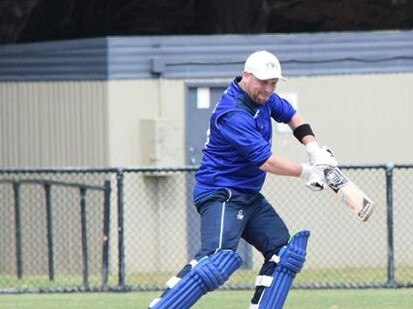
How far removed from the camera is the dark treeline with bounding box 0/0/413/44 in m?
21.0

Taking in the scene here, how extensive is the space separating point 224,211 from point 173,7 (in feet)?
37.7

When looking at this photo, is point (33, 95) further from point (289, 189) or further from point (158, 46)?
point (289, 189)

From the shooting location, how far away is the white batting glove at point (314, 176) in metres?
10.1

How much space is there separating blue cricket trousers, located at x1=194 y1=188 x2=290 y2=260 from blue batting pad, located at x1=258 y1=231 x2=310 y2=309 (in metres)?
0.12

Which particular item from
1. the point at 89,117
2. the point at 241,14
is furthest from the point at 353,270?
the point at 241,14

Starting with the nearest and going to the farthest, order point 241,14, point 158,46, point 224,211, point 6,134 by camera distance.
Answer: point 224,211
point 158,46
point 6,134
point 241,14

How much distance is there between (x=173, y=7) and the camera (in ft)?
70.7

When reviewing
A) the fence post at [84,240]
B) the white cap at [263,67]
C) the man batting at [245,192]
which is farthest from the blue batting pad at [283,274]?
the fence post at [84,240]

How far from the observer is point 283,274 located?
34.0 ft

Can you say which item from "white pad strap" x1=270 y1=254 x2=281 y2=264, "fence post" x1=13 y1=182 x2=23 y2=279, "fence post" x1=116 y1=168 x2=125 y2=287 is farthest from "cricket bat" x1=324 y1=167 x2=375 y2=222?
"fence post" x1=13 y1=182 x2=23 y2=279

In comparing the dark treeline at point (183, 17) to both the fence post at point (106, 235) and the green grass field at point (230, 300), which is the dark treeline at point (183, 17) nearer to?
the fence post at point (106, 235)

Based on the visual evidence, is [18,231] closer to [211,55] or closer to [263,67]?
[211,55]

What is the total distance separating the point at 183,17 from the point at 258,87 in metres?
11.4

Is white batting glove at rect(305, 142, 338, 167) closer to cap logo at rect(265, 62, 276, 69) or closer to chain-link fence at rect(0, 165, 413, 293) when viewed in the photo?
cap logo at rect(265, 62, 276, 69)
